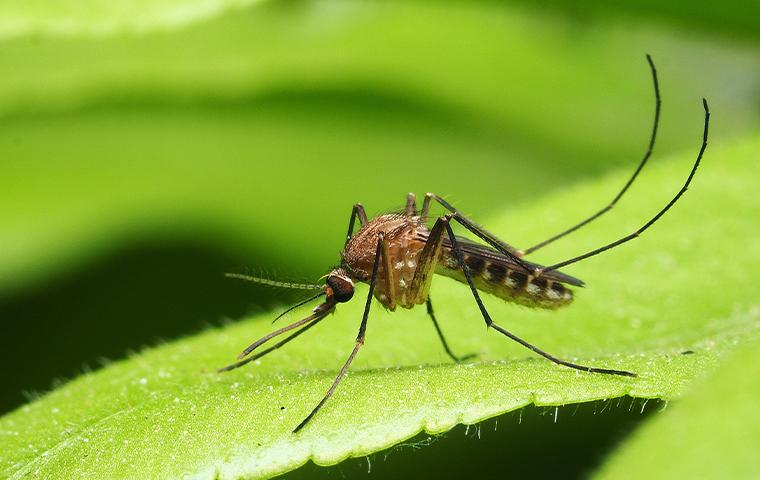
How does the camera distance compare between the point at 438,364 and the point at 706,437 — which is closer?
the point at 706,437

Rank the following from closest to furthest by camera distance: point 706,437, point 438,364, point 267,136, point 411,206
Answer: point 706,437, point 438,364, point 411,206, point 267,136

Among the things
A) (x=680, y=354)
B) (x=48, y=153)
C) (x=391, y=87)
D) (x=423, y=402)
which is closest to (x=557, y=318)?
(x=680, y=354)

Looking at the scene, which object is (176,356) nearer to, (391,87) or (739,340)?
(739,340)

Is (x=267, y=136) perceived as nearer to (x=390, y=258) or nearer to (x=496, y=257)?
(x=390, y=258)

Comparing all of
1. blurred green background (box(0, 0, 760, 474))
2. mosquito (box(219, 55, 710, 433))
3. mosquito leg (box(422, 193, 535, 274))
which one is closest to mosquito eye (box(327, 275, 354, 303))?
mosquito (box(219, 55, 710, 433))

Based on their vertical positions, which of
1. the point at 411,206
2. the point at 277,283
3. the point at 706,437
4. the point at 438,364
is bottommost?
the point at 438,364

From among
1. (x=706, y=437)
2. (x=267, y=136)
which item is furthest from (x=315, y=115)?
(x=706, y=437)

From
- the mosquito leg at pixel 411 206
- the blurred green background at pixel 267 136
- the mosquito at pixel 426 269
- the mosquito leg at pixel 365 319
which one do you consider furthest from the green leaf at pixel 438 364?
the blurred green background at pixel 267 136
